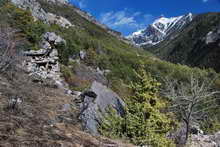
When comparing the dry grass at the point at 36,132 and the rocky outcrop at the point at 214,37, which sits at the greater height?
the rocky outcrop at the point at 214,37

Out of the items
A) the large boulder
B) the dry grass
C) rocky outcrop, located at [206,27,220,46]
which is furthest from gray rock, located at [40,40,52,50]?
rocky outcrop, located at [206,27,220,46]

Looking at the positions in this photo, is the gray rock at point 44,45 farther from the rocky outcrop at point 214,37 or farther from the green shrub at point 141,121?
the rocky outcrop at point 214,37

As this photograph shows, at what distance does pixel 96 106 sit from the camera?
321 inches

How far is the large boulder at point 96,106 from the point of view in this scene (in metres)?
7.39

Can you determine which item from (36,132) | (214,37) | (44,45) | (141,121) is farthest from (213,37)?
(36,132)

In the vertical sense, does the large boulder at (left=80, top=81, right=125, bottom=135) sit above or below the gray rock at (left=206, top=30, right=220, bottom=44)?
below

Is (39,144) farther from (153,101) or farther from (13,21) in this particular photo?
(13,21)

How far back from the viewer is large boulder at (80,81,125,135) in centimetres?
739

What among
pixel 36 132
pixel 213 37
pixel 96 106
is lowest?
pixel 36 132

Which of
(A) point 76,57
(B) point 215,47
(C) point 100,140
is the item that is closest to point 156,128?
(C) point 100,140

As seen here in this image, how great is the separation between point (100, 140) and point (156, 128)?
107 inches

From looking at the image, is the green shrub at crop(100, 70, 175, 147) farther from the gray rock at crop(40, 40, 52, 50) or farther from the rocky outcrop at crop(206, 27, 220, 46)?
the rocky outcrop at crop(206, 27, 220, 46)

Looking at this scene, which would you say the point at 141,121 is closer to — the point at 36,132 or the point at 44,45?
the point at 36,132

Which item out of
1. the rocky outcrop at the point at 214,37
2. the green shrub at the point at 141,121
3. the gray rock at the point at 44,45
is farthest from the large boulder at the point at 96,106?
the rocky outcrop at the point at 214,37
